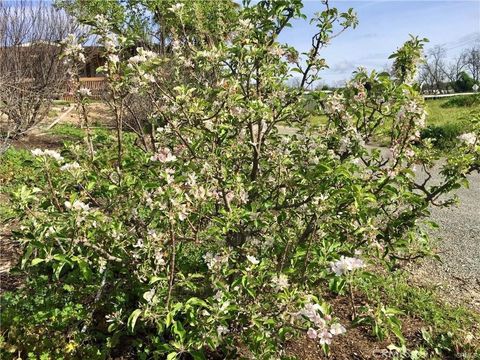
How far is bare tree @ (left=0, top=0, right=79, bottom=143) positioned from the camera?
834 centimetres

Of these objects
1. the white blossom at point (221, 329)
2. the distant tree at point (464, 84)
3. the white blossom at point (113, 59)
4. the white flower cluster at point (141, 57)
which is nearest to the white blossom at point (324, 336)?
the white blossom at point (221, 329)

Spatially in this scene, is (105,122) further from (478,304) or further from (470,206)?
(478,304)

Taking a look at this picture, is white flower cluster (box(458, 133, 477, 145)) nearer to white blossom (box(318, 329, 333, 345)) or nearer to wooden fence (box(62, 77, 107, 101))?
white blossom (box(318, 329, 333, 345))

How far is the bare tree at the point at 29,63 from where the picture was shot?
328 inches

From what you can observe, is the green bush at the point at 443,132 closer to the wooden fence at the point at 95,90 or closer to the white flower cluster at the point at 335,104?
the wooden fence at the point at 95,90

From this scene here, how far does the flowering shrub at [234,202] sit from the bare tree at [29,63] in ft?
22.0

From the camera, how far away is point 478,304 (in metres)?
3.71

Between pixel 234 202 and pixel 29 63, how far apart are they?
26.3 feet

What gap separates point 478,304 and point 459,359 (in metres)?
0.97

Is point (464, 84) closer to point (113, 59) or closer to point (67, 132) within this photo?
point (67, 132)

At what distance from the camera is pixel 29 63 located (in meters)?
8.92

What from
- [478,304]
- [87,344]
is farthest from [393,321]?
[478,304]

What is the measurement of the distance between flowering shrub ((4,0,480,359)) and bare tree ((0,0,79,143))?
6711 millimetres

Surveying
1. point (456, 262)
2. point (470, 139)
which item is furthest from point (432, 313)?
point (470, 139)
